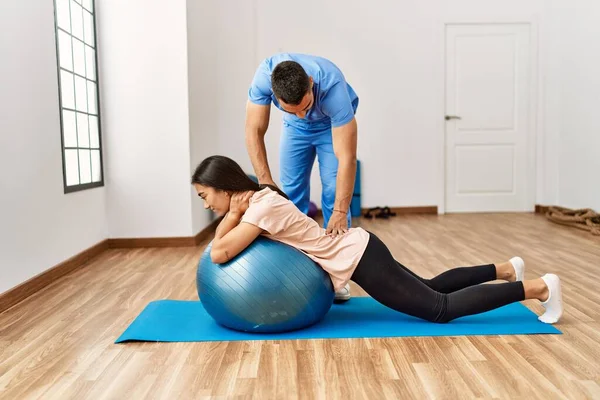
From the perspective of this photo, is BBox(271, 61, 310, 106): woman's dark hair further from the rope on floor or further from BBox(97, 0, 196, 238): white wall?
the rope on floor

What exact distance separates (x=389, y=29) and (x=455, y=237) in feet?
8.89

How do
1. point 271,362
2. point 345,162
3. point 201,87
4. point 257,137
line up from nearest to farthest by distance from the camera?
1. point 271,362
2. point 345,162
3. point 257,137
4. point 201,87

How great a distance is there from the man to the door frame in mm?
3853

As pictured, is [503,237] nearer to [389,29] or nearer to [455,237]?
[455,237]

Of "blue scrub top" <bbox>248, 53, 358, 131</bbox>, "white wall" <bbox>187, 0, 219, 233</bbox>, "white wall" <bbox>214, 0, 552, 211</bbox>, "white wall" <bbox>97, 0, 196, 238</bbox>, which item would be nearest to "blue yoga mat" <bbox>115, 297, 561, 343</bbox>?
"blue scrub top" <bbox>248, 53, 358, 131</bbox>

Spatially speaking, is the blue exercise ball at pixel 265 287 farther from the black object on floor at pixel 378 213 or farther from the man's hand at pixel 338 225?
the black object on floor at pixel 378 213

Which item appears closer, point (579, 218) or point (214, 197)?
point (214, 197)

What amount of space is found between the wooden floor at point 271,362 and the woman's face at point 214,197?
531mm

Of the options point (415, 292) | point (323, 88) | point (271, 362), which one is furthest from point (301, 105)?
point (271, 362)

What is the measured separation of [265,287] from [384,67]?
193 inches

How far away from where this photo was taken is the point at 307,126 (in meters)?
3.00

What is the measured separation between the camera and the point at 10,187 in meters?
3.12

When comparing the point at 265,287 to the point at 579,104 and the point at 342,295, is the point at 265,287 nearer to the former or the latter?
the point at 342,295

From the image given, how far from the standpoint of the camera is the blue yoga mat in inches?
96.8
